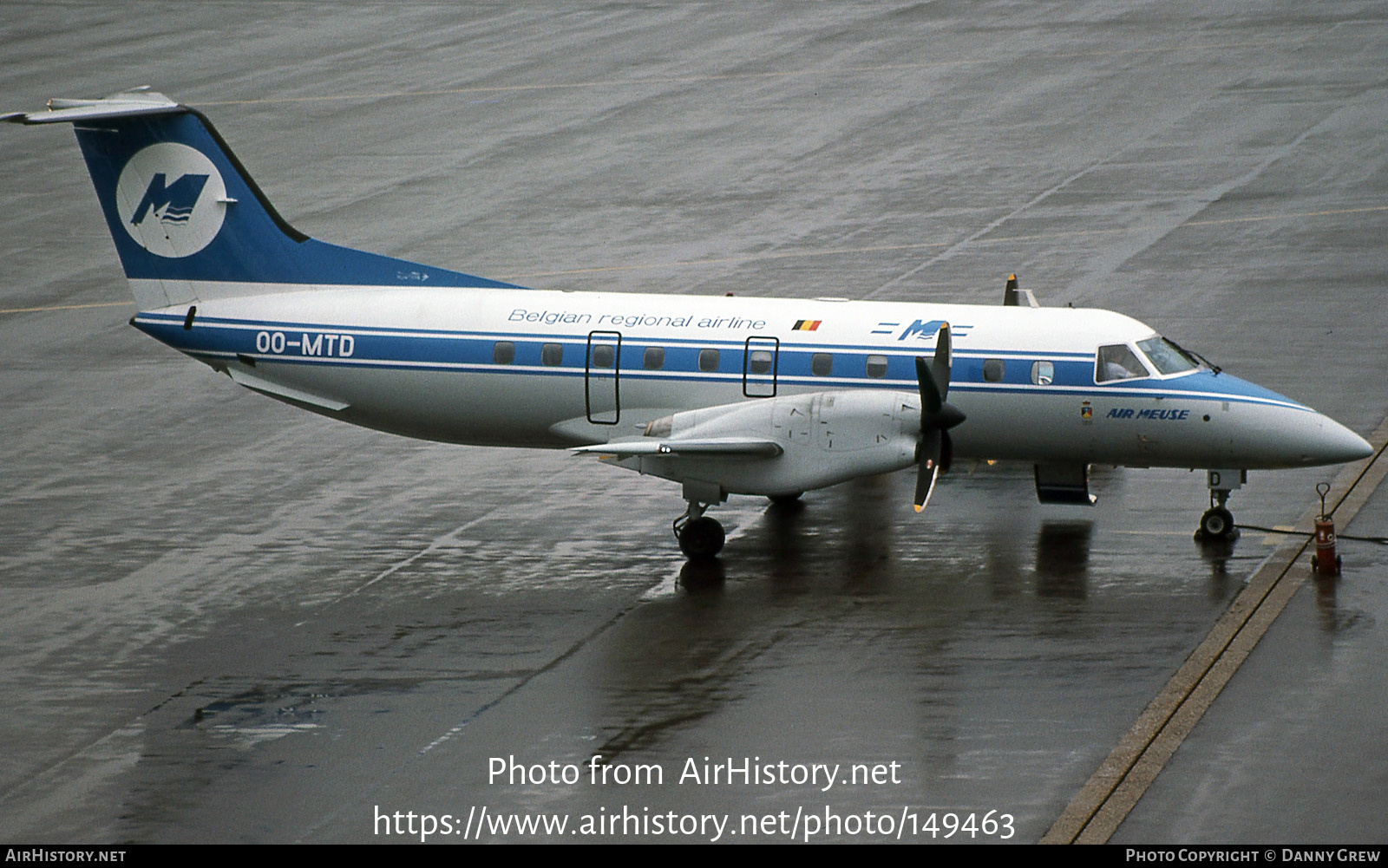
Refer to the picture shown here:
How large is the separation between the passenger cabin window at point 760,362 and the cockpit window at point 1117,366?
4.47 m

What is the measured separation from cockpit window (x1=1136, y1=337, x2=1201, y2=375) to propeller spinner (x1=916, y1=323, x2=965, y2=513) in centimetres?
308

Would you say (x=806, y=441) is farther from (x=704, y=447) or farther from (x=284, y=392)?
(x=284, y=392)

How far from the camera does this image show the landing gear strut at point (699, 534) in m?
25.4

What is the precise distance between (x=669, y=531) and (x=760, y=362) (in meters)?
2.84

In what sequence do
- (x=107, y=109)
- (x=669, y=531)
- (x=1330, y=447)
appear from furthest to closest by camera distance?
1. (x=107, y=109)
2. (x=669, y=531)
3. (x=1330, y=447)

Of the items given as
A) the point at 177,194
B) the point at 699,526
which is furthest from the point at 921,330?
the point at 177,194

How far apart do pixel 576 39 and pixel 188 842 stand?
50599mm

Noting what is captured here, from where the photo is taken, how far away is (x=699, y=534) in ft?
83.3

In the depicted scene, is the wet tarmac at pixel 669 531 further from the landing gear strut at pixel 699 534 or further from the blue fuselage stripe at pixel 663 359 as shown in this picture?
the blue fuselage stripe at pixel 663 359

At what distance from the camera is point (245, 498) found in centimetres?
2842

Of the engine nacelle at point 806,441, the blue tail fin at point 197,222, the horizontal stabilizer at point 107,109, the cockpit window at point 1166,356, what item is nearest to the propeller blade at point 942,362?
the engine nacelle at point 806,441

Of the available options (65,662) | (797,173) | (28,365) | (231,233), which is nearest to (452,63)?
(797,173)

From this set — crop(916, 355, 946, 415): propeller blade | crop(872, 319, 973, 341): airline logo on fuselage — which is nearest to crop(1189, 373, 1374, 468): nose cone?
crop(872, 319, 973, 341): airline logo on fuselage

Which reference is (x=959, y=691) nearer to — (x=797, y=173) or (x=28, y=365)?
(x=28, y=365)
